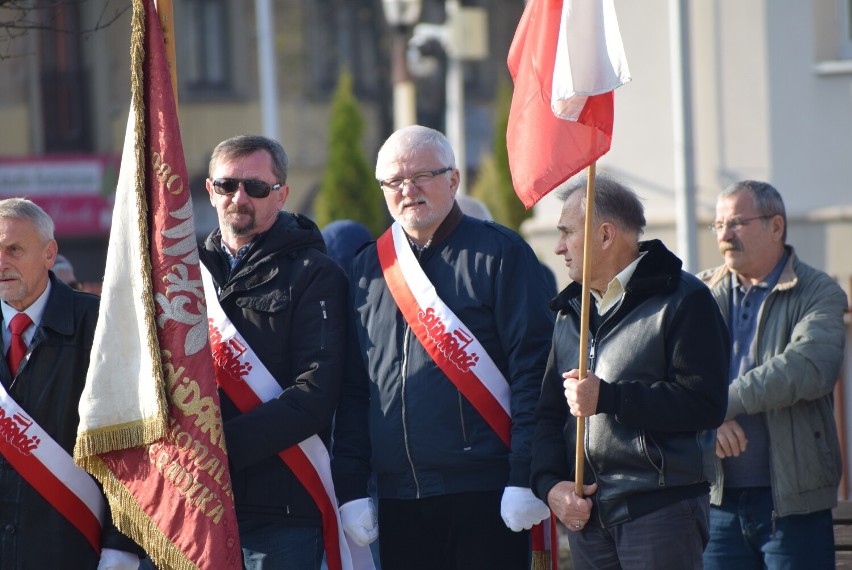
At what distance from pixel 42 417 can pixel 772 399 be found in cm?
245

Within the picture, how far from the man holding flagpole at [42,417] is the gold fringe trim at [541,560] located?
1.26 meters

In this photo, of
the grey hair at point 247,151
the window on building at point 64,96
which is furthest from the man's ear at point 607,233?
the window on building at point 64,96

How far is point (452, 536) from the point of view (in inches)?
188

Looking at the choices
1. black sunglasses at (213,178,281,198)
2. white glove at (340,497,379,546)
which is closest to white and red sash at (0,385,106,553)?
white glove at (340,497,379,546)

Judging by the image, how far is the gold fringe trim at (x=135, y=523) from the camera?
453 centimetres

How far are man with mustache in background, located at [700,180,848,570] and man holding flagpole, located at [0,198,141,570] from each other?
6.92 feet

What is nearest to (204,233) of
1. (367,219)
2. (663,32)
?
(367,219)

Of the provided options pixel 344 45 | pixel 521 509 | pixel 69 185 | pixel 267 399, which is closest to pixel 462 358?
pixel 521 509

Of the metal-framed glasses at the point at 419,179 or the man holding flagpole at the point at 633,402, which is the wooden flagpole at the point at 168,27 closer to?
the metal-framed glasses at the point at 419,179

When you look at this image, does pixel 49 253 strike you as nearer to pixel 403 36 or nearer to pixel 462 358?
pixel 462 358

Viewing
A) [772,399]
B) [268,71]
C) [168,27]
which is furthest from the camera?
[268,71]

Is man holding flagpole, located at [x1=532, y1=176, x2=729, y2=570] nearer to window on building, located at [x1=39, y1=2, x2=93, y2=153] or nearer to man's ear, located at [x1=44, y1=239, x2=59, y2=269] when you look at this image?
man's ear, located at [x1=44, y1=239, x2=59, y2=269]

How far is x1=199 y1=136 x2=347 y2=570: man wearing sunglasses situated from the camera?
465 cm

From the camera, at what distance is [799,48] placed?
396 inches
